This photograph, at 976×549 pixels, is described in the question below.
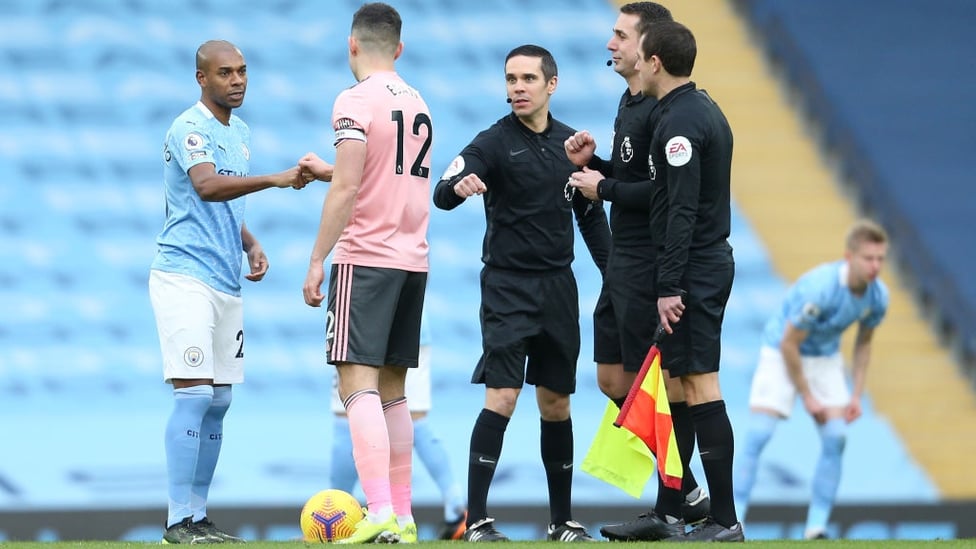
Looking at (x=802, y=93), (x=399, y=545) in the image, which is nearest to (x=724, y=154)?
(x=399, y=545)

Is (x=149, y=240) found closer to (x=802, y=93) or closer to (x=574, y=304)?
(x=802, y=93)

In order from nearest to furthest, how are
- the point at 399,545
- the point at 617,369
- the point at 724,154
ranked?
the point at 399,545 < the point at 724,154 < the point at 617,369

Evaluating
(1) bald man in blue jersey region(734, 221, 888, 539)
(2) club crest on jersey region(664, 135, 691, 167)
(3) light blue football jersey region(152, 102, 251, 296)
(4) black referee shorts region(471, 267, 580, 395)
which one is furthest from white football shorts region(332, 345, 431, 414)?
(2) club crest on jersey region(664, 135, 691, 167)

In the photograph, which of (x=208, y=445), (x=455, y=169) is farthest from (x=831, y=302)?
(x=208, y=445)

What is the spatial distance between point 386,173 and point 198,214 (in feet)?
2.91

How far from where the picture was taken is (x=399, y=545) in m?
5.50

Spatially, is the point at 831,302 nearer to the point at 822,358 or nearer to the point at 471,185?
the point at 822,358

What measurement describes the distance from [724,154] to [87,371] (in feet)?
26.8

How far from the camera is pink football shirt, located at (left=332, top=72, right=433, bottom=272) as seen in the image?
19.1 feet

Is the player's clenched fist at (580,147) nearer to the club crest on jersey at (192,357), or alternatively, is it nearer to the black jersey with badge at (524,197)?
the black jersey with badge at (524,197)

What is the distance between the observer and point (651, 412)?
5.89m

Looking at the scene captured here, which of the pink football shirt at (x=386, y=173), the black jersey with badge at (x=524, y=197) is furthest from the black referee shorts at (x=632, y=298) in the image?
the pink football shirt at (x=386, y=173)

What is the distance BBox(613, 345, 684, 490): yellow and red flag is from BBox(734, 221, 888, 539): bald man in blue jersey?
341 centimetres

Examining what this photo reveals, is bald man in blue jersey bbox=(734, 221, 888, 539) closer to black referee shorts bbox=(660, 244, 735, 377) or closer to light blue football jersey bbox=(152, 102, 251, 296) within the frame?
black referee shorts bbox=(660, 244, 735, 377)
